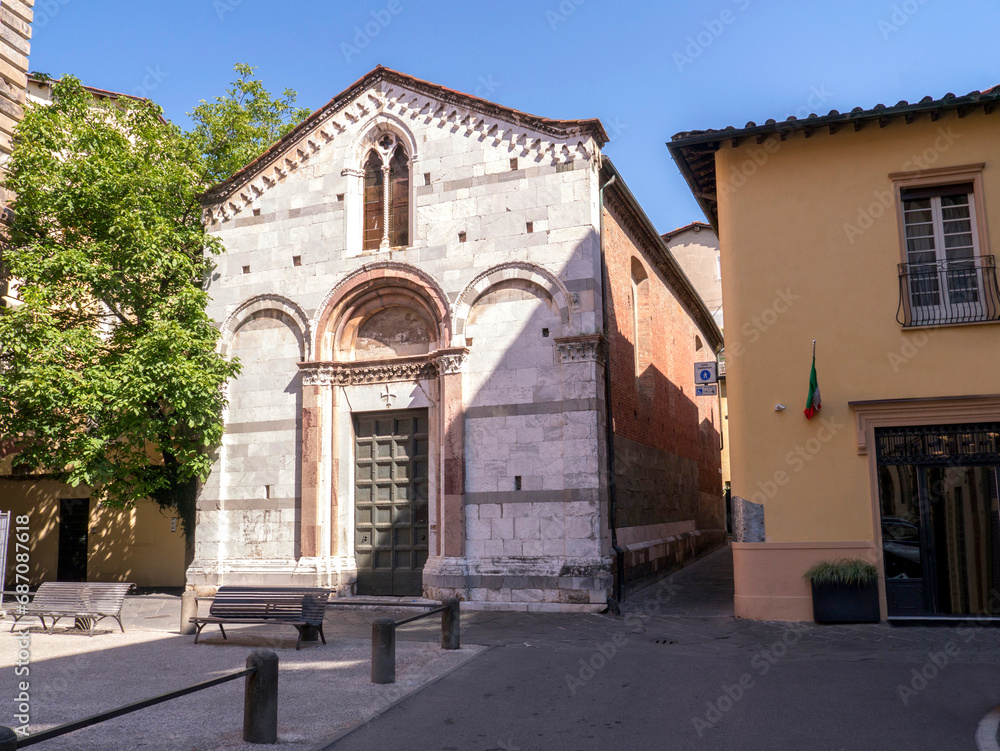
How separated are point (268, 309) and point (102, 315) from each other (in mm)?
3240

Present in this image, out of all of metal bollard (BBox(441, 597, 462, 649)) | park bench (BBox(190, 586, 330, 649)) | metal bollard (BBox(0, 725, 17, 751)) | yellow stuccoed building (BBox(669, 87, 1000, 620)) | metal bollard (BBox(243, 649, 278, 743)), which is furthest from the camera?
yellow stuccoed building (BBox(669, 87, 1000, 620))

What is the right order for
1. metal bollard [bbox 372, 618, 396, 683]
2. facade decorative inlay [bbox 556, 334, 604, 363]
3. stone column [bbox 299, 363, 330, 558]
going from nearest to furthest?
metal bollard [bbox 372, 618, 396, 683] → facade decorative inlay [bbox 556, 334, 604, 363] → stone column [bbox 299, 363, 330, 558]

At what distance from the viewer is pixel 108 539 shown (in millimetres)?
19453

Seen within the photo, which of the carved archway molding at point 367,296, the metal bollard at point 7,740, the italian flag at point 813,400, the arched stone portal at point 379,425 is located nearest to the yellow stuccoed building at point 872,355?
the italian flag at point 813,400

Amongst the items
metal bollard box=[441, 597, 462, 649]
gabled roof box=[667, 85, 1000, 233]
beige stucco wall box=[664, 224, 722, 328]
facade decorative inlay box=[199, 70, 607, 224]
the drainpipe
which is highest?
beige stucco wall box=[664, 224, 722, 328]

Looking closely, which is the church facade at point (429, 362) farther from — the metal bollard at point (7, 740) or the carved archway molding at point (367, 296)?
the metal bollard at point (7, 740)

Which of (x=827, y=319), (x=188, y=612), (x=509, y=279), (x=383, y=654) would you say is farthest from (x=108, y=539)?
(x=827, y=319)

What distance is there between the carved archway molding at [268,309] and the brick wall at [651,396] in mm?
5984

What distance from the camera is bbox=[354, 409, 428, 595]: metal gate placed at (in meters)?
15.1

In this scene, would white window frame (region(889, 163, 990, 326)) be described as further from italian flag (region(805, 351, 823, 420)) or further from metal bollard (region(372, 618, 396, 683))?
metal bollard (region(372, 618, 396, 683))

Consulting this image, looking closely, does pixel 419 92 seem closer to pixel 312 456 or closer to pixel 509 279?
pixel 509 279

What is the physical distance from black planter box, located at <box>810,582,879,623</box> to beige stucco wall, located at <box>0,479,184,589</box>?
14.0 metres

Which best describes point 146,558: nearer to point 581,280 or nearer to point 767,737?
point 581,280

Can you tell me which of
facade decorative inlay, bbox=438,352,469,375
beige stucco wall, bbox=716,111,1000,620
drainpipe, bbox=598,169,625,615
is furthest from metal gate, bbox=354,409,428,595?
beige stucco wall, bbox=716,111,1000,620
